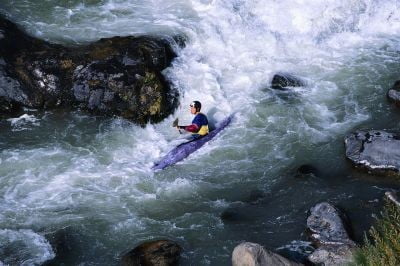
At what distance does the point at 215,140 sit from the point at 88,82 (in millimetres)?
3151

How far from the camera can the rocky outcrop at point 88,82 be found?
11227 mm

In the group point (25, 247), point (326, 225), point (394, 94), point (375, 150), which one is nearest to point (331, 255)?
point (326, 225)

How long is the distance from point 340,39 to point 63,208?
9.18 m

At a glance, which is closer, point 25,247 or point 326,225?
point 25,247

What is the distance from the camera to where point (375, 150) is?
9.92 m

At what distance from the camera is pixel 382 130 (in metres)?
10.4

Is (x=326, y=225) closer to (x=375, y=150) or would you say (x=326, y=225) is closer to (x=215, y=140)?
(x=375, y=150)

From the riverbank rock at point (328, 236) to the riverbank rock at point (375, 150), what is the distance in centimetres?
164

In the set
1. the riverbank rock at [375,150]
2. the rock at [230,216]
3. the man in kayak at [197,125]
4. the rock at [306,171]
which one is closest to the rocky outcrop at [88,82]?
the man in kayak at [197,125]

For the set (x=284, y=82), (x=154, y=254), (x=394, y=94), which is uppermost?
(x=284, y=82)

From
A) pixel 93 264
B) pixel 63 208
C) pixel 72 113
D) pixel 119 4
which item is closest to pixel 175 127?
pixel 72 113

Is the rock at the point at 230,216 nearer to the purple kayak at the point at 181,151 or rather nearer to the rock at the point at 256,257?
the rock at the point at 256,257

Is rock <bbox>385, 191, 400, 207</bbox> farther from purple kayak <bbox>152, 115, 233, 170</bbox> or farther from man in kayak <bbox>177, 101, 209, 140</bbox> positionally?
man in kayak <bbox>177, 101, 209, 140</bbox>

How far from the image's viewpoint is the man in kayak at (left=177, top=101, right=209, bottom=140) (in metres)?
10.8
